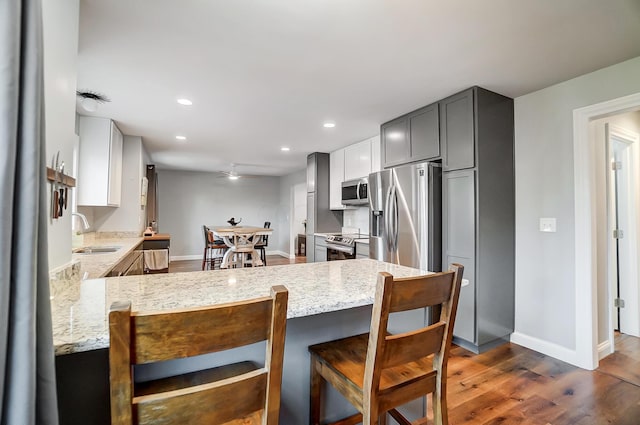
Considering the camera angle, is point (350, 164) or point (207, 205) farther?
point (207, 205)

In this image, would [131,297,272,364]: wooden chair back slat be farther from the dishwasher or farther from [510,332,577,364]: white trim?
[510,332,577,364]: white trim

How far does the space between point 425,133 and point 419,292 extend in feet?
7.99

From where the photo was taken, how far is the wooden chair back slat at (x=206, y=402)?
25.2 inches

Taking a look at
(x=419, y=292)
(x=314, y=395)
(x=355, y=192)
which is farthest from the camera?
(x=355, y=192)

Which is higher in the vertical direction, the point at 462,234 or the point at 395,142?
the point at 395,142

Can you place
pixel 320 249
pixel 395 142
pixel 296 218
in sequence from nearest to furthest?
pixel 395 142 < pixel 320 249 < pixel 296 218

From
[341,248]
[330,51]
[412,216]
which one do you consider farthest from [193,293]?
[341,248]

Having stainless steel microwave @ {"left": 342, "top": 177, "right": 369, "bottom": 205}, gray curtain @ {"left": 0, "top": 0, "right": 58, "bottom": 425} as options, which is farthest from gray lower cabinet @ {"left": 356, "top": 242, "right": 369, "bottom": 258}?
gray curtain @ {"left": 0, "top": 0, "right": 58, "bottom": 425}

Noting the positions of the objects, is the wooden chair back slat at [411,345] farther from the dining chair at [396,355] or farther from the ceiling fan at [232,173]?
the ceiling fan at [232,173]

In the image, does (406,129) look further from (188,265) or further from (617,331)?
(188,265)

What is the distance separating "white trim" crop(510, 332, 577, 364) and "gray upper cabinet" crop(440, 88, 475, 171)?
1.64 metres

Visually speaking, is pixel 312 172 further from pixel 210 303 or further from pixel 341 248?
pixel 210 303

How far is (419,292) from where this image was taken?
0.95 meters

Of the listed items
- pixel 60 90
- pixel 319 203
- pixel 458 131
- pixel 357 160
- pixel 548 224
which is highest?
pixel 357 160
